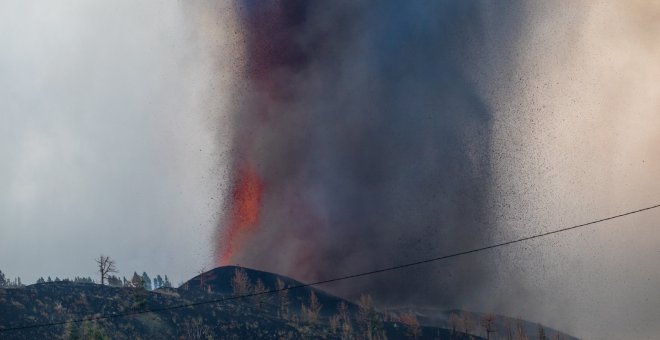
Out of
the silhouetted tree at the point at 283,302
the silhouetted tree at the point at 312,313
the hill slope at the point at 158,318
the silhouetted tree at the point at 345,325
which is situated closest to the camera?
the hill slope at the point at 158,318

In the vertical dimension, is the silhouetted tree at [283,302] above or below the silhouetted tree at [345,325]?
above

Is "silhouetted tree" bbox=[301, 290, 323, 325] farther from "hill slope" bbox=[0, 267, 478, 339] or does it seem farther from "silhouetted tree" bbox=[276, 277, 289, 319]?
"silhouetted tree" bbox=[276, 277, 289, 319]

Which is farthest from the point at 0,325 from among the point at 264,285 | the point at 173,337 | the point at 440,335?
the point at 264,285

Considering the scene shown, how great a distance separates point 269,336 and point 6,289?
105 feet

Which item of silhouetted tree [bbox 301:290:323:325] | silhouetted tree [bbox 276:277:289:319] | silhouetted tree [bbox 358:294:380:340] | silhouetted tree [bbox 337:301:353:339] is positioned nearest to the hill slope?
silhouetted tree [bbox 337:301:353:339]

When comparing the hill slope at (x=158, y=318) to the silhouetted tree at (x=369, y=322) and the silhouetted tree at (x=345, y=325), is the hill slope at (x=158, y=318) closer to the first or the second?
the silhouetted tree at (x=345, y=325)

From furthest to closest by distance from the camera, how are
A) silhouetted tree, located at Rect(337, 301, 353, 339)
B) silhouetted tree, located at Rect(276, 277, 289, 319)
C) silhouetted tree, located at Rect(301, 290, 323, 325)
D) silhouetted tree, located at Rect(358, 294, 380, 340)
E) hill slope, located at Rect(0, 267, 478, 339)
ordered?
silhouetted tree, located at Rect(276, 277, 289, 319)
silhouetted tree, located at Rect(301, 290, 323, 325)
silhouetted tree, located at Rect(358, 294, 380, 340)
silhouetted tree, located at Rect(337, 301, 353, 339)
hill slope, located at Rect(0, 267, 478, 339)

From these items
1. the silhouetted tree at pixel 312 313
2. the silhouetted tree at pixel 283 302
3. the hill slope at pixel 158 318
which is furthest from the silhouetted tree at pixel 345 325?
the silhouetted tree at pixel 283 302

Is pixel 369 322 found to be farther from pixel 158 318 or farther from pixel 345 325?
pixel 158 318

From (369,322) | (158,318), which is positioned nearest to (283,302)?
(369,322)

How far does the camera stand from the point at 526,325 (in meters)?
158

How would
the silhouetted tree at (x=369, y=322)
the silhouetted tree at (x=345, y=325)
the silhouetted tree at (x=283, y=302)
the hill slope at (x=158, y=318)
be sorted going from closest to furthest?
1. the hill slope at (x=158, y=318)
2. the silhouetted tree at (x=345, y=325)
3. the silhouetted tree at (x=369, y=322)
4. the silhouetted tree at (x=283, y=302)

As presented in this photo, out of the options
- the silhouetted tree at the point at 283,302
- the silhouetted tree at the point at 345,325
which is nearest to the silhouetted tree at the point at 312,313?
the silhouetted tree at the point at 283,302

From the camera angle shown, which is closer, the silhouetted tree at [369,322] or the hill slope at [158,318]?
the hill slope at [158,318]
